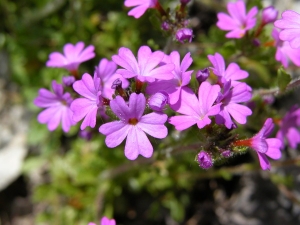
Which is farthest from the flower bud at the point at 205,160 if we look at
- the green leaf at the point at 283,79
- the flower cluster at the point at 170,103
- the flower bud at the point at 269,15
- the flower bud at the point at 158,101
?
the flower bud at the point at 269,15

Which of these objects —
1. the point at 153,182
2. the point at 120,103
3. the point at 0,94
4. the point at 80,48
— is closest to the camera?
the point at 120,103

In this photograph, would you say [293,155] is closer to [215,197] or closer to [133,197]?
[215,197]

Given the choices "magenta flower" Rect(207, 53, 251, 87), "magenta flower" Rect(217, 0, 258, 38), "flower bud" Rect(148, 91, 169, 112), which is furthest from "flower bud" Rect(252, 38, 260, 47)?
"flower bud" Rect(148, 91, 169, 112)

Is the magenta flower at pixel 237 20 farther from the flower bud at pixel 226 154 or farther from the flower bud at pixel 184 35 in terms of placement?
the flower bud at pixel 226 154

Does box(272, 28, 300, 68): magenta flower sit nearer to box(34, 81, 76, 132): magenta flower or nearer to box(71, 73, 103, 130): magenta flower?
box(71, 73, 103, 130): magenta flower

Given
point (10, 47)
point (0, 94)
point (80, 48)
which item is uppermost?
point (80, 48)

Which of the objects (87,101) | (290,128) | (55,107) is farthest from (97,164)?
(290,128)

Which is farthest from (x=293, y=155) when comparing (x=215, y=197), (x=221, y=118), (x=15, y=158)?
(x=15, y=158)

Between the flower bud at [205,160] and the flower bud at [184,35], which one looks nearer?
the flower bud at [205,160]
